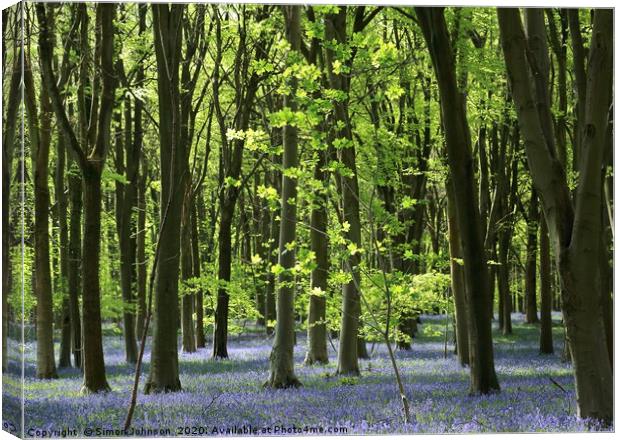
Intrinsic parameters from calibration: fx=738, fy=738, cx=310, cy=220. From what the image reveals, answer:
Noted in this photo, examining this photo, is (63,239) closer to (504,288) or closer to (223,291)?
(223,291)

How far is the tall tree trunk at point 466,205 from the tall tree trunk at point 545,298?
682cm

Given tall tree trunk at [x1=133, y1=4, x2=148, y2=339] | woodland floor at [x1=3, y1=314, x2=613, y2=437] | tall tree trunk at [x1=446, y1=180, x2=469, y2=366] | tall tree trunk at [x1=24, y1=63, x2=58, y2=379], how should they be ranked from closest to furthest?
woodland floor at [x1=3, y1=314, x2=613, y2=437]
tall tree trunk at [x1=24, y1=63, x2=58, y2=379]
tall tree trunk at [x1=446, y1=180, x2=469, y2=366]
tall tree trunk at [x1=133, y1=4, x2=148, y2=339]

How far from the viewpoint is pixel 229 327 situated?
581 inches

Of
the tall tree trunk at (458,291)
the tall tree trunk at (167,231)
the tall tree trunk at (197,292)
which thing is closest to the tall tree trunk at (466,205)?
the tall tree trunk at (458,291)

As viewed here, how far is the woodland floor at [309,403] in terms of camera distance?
25.6ft

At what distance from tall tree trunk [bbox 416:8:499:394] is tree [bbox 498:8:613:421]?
1555 millimetres

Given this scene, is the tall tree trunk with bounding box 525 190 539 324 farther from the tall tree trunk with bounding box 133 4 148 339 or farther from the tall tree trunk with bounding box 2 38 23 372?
the tall tree trunk with bounding box 2 38 23 372

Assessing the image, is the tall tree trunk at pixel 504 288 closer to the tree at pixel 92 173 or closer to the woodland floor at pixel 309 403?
the woodland floor at pixel 309 403

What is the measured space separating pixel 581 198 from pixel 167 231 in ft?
18.1

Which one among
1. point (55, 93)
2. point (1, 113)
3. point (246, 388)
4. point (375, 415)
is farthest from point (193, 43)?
point (375, 415)

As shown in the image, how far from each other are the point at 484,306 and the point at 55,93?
622 centimetres

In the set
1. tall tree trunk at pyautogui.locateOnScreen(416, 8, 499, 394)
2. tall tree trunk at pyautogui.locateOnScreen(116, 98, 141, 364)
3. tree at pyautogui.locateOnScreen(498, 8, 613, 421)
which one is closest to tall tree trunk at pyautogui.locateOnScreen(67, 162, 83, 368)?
tall tree trunk at pyautogui.locateOnScreen(116, 98, 141, 364)

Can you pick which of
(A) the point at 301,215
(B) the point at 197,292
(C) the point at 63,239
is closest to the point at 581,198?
(A) the point at 301,215

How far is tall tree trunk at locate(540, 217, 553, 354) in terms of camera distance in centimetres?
1598
